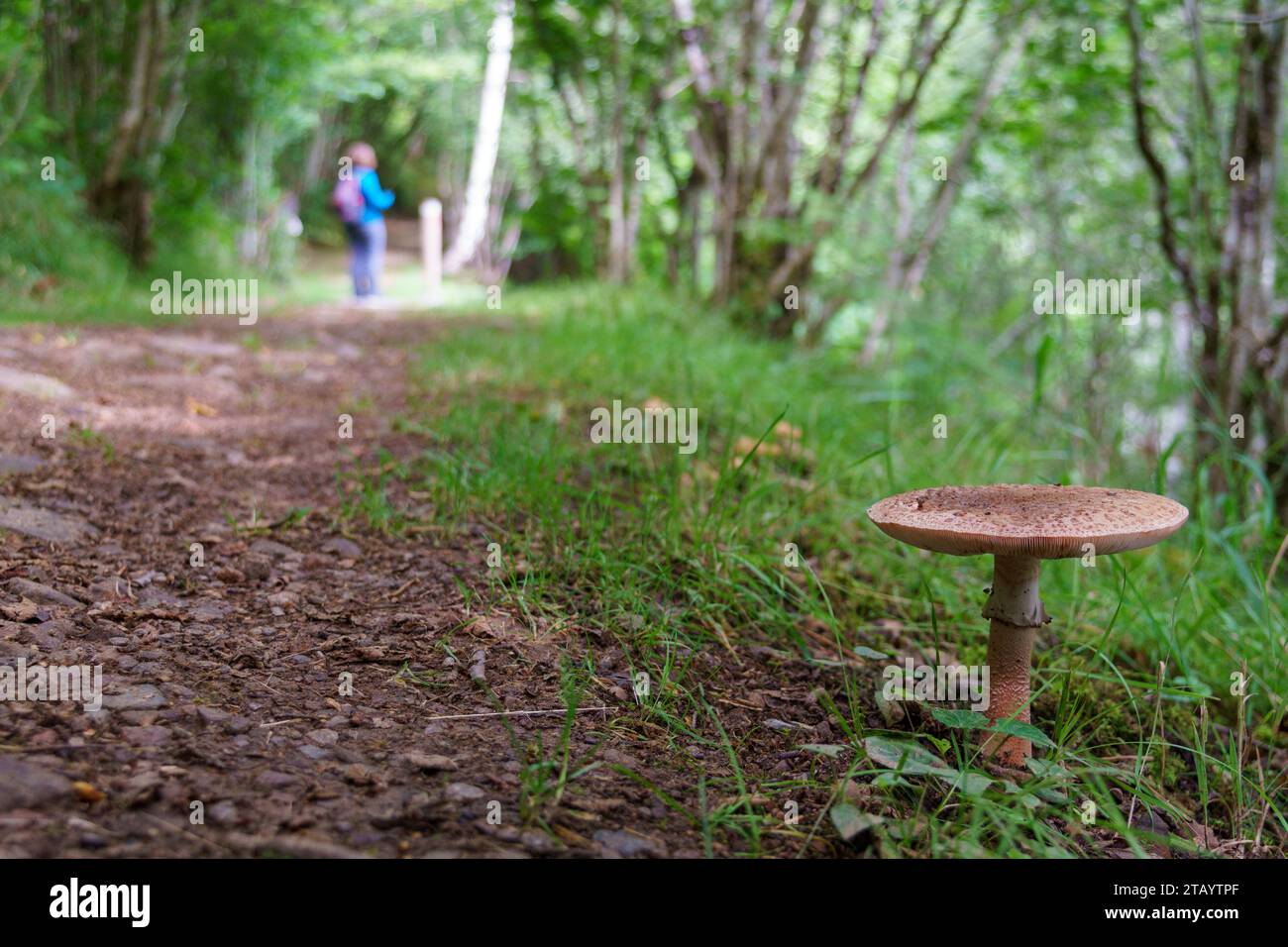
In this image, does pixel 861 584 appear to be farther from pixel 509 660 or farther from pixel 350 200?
pixel 350 200

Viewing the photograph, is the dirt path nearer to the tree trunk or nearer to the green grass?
the green grass

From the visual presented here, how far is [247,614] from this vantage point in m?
2.57

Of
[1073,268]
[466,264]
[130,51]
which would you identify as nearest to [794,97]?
[1073,268]

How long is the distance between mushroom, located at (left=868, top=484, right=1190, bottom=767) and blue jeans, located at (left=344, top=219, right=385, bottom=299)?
10.4 m

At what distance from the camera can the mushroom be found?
202cm

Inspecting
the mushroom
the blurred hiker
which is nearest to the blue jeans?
the blurred hiker

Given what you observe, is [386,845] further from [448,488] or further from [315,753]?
[448,488]

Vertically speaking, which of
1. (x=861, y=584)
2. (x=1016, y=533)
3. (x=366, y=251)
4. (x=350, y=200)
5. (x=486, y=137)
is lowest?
(x=861, y=584)

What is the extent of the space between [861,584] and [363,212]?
9.90m

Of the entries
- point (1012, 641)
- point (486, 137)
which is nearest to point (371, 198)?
point (486, 137)

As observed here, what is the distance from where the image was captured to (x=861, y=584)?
11.0 feet

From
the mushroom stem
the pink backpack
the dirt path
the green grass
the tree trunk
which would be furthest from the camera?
the tree trunk

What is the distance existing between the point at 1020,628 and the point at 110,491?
9.45 feet
